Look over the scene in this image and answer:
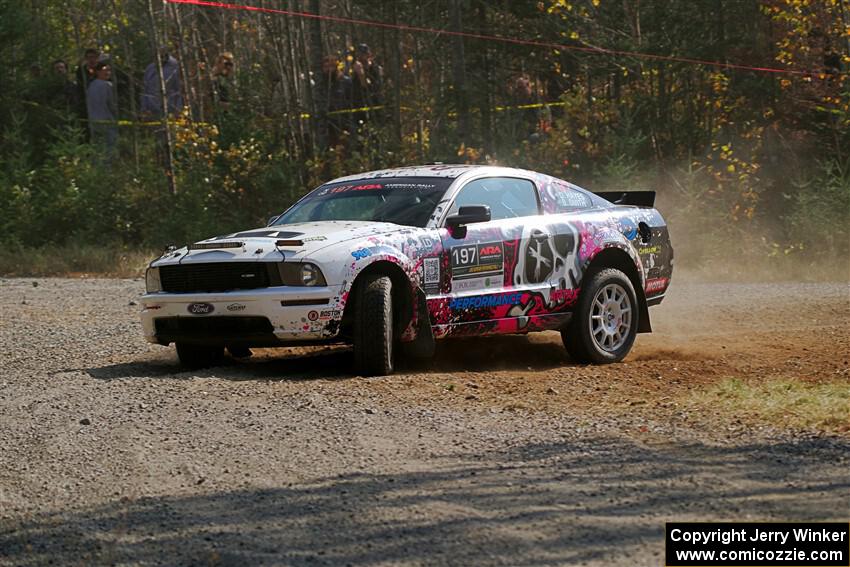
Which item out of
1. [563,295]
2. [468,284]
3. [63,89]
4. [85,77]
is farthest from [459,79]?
[468,284]

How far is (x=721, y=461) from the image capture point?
20.6 feet

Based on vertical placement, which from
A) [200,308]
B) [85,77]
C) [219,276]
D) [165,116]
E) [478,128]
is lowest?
[200,308]

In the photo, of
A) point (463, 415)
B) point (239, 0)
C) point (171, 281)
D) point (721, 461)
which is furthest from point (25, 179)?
point (721, 461)

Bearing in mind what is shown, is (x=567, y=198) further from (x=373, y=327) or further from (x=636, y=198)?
(x=373, y=327)

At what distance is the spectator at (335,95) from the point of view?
22.7m

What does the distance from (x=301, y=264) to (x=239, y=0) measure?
81.9ft

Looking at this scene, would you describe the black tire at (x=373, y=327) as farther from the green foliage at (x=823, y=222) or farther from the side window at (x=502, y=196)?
the green foliage at (x=823, y=222)

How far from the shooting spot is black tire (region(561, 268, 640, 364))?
10.4 meters

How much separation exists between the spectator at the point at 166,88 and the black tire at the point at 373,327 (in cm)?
1483

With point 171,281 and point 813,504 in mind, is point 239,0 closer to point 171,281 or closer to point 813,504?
point 171,281

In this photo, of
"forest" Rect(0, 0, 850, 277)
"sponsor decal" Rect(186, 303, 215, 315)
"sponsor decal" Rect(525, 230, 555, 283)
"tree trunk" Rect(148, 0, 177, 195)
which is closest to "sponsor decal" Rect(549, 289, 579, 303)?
"sponsor decal" Rect(525, 230, 555, 283)

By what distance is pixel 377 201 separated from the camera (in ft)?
33.2

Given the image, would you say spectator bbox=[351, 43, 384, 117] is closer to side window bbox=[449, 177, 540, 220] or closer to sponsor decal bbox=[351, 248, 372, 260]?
side window bbox=[449, 177, 540, 220]

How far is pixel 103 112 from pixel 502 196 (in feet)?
50.1
